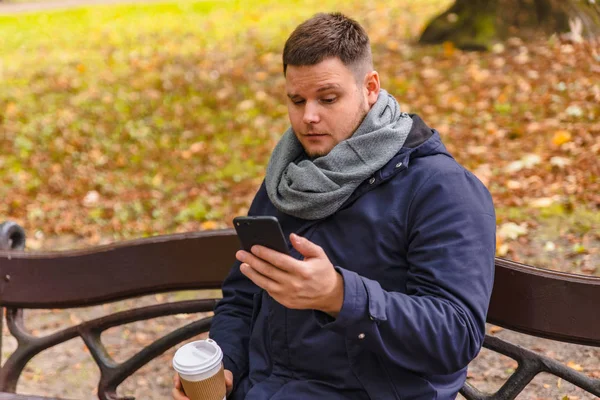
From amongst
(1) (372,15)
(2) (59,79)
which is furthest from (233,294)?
(1) (372,15)

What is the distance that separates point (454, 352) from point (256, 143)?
201 inches

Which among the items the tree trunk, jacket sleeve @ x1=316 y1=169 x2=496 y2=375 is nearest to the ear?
jacket sleeve @ x1=316 y1=169 x2=496 y2=375

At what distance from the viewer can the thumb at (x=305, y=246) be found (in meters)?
1.64

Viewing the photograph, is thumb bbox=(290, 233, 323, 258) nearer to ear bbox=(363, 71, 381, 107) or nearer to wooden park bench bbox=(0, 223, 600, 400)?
ear bbox=(363, 71, 381, 107)

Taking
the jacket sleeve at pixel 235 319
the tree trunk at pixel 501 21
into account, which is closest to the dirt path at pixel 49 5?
the tree trunk at pixel 501 21

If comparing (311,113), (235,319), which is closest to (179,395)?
(235,319)

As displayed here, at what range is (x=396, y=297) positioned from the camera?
1.77m

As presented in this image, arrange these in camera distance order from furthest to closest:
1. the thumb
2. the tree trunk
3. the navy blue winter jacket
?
the tree trunk → the navy blue winter jacket → the thumb

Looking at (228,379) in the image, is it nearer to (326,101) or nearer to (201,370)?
(201,370)

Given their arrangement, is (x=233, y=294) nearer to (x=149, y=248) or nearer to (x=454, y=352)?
(x=149, y=248)

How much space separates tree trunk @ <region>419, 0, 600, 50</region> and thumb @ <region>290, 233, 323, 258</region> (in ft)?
20.9

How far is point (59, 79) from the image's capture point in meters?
9.24

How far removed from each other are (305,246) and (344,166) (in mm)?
440

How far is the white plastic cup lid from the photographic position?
1.87 metres
